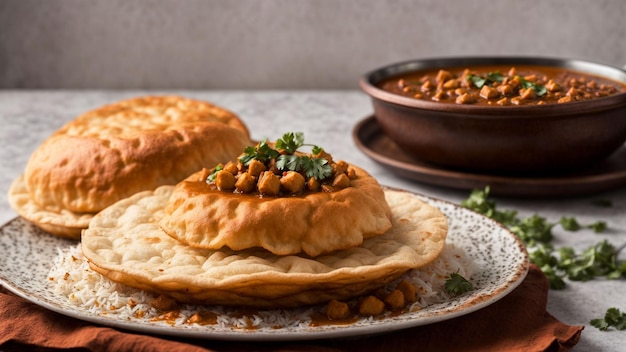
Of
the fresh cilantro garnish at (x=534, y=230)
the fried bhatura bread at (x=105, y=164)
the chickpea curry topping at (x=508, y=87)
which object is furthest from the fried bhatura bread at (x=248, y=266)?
the chickpea curry topping at (x=508, y=87)

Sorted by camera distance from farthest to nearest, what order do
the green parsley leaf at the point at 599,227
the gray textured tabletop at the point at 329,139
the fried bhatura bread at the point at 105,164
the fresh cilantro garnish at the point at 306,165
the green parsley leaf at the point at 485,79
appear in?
the green parsley leaf at the point at 485,79 < the green parsley leaf at the point at 599,227 < the fried bhatura bread at the point at 105,164 < the gray textured tabletop at the point at 329,139 < the fresh cilantro garnish at the point at 306,165

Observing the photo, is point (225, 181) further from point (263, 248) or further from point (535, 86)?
point (535, 86)

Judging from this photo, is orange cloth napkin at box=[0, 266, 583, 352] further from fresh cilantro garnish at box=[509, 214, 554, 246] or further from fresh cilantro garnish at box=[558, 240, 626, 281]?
fresh cilantro garnish at box=[509, 214, 554, 246]

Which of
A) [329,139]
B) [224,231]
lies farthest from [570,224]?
[329,139]

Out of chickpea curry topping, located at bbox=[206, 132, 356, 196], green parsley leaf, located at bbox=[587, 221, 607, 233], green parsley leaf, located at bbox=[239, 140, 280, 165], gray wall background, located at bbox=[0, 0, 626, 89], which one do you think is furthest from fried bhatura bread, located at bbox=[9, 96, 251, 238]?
gray wall background, located at bbox=[0, 0, 626, 89]

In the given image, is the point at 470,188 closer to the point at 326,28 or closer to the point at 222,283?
the point at 222,283

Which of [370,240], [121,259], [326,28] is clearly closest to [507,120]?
[370,240]

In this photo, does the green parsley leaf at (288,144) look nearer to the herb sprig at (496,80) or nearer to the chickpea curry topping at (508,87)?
the chickpea curry topping at (508,87)
